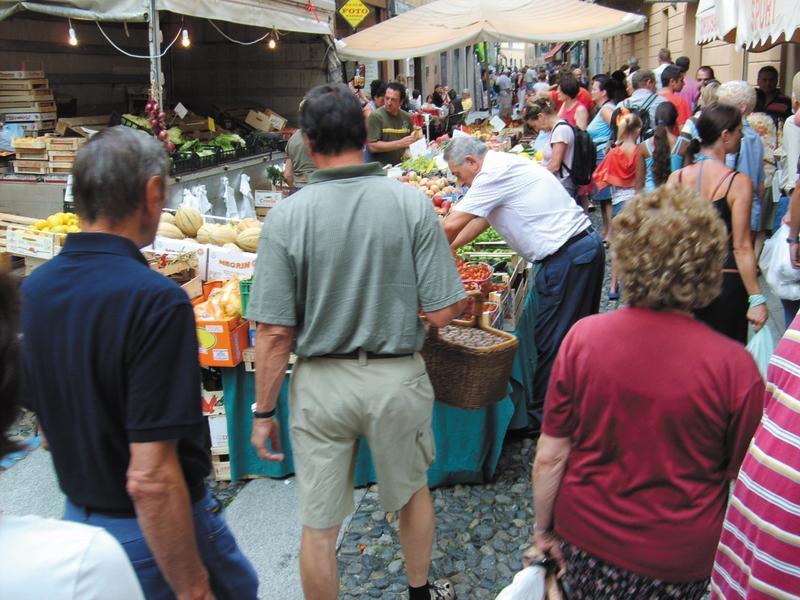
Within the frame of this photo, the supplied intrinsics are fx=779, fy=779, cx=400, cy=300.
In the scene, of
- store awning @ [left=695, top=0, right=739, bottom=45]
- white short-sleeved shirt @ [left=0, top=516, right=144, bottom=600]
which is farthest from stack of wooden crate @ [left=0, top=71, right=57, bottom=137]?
white short-sleeved shirt @ [left=0, top=516, right=144, bottom=600]

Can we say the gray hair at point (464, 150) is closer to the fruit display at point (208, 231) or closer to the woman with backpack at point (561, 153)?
the fruit display at point (208, 231)

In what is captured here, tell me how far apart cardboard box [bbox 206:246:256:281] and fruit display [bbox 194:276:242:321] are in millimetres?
653

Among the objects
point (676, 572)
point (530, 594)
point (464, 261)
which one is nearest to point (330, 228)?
point (530, 594)

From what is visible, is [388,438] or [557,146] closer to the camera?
[388,438]

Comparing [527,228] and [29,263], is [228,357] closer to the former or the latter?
[527,228]

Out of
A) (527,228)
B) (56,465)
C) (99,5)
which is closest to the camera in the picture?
(56,465)

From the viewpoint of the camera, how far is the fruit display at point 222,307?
4.11m

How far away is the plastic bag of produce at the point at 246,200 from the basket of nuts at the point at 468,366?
7171 mm

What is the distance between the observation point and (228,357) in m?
4.02

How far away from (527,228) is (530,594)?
8.59 ft

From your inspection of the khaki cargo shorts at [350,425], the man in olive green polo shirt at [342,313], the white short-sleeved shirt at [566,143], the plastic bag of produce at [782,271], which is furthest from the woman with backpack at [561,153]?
the khaki cargo shorts at [350,425]

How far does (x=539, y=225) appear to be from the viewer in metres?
4.36

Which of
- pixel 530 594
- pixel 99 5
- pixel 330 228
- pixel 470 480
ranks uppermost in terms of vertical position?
pixel 99 5

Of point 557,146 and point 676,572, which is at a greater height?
point 557,146
